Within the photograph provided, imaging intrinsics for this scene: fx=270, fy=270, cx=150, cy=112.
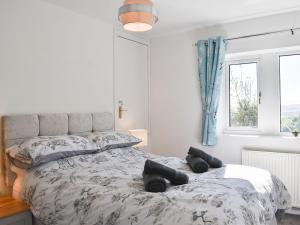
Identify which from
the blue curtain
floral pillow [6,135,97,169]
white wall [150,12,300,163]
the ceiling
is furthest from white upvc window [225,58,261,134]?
floral pillow [6,135,97,169]

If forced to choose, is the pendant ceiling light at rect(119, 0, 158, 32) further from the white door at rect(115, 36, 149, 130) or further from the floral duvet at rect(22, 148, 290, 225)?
the white door at rect(115, 36, 149, 130)

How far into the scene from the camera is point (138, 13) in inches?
82.3

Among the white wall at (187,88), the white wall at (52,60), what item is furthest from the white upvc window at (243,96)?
the white wall at (52,60)

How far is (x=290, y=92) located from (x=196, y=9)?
5.30ft

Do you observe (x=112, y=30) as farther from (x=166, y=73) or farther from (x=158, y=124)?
(x=158, y=124)

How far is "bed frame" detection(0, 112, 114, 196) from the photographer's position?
99.3 inches

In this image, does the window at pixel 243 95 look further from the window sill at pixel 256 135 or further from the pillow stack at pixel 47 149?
the pillow stack at pixel 47 149

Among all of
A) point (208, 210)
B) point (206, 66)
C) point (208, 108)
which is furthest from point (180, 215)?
point (206, 66)

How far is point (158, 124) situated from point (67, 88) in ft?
5.61

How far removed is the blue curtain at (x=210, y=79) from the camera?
3.65m

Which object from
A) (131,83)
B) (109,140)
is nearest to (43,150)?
(109,140)

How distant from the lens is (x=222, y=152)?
148 inches

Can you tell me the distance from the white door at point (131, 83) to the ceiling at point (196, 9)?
0.46 m

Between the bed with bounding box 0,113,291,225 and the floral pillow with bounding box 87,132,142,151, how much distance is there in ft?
0.52
